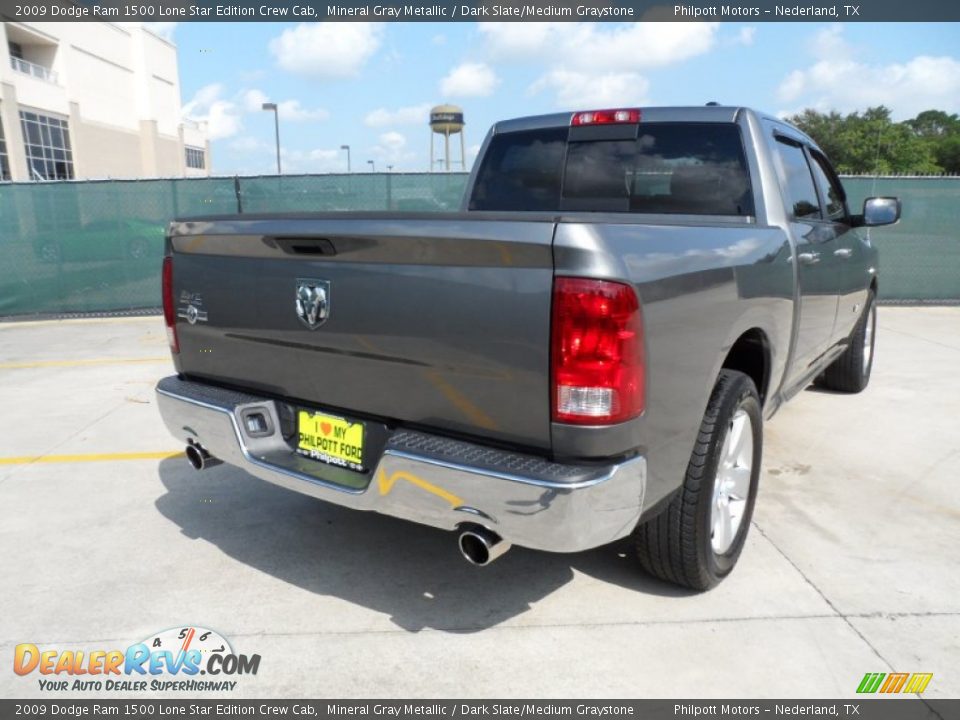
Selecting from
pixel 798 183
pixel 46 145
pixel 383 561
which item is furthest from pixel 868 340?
pixel 46 145

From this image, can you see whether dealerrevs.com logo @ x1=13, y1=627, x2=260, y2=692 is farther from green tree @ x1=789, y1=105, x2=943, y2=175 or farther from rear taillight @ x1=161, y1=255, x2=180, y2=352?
green tree @ x1=789, y1=105, x2=943, y2=175

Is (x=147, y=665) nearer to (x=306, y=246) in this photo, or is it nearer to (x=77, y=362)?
(x=306, y=246)

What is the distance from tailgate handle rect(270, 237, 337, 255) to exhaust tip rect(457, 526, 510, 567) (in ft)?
3.54

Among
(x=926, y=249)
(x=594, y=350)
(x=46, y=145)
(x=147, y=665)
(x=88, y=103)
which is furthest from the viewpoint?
(x=88, y=103)

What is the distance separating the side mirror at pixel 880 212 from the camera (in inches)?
184

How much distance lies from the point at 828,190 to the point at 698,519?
3137 mm

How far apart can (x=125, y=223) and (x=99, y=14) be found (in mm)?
38595

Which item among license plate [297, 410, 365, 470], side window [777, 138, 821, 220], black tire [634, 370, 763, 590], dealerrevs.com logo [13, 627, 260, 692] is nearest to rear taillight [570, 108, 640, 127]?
side window [777, 138, 821, 220]

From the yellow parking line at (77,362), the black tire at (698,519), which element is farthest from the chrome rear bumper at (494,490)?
the yellow parking line at (77,362)

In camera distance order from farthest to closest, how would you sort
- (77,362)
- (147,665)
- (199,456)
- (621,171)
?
(77,362), (621,171), (199,456), (147,665)

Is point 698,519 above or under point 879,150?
under

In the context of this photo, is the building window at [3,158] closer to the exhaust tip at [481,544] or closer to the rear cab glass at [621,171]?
the rear cab glass at [621,171]

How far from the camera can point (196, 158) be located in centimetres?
6494
